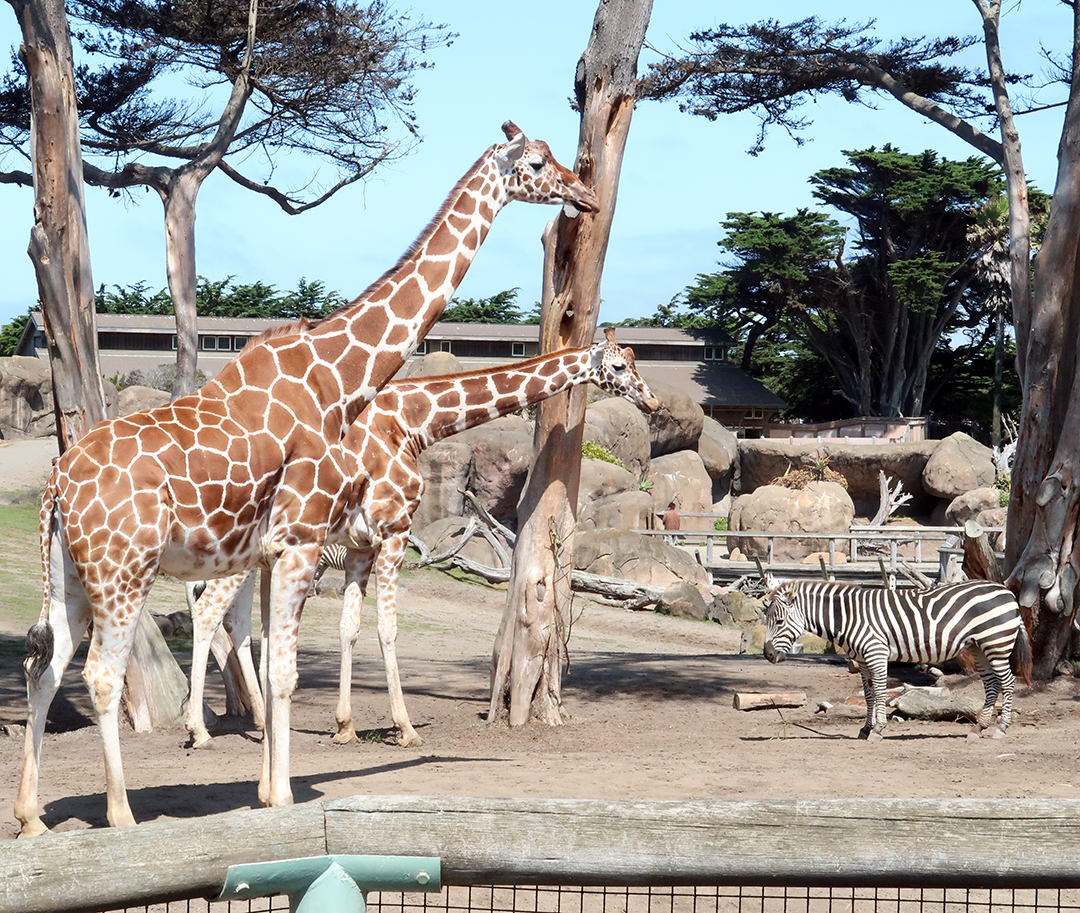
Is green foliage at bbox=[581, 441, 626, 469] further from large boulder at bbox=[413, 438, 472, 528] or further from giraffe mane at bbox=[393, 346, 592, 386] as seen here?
giraffe mane at bbox=[393, 346, 592, 386]

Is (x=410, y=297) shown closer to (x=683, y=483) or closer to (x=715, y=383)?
(x=683, y=483)

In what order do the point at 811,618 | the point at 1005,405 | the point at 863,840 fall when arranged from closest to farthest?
1. the point at 863,840
2. the point at 811,618
3. the point at 1005,405

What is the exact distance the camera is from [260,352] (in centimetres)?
595

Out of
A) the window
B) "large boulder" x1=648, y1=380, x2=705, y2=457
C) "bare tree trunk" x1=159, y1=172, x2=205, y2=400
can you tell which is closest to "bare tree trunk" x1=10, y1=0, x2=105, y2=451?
"bare tree trunk" x1=159, y1=172, x2=205, y2=400

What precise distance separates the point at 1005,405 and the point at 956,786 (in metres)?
33.4

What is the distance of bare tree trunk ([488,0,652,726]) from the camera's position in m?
8.84

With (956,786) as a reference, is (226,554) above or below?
above

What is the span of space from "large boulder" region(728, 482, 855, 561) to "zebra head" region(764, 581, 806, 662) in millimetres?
17825

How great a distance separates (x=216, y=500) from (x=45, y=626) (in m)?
0.90

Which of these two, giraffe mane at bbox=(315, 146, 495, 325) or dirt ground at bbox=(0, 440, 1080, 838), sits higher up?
giraffe mane at bbox=(315, 146, 495, 325)

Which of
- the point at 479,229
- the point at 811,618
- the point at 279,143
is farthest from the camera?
the point at 279,143

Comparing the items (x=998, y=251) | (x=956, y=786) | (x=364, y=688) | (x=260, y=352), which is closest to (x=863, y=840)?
(x=260, y=352)

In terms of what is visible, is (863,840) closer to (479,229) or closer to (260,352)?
(260,352)

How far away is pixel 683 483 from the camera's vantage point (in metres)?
31.4
